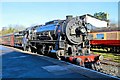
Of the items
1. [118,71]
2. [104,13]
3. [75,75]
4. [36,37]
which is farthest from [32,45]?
[104,13]

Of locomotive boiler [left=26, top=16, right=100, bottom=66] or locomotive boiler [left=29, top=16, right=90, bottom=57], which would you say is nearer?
locomotive boiler [left=26, top=16, right=100, bottom=66]

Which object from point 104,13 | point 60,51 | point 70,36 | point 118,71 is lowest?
point 118,71

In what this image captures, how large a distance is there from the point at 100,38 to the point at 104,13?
48.9m

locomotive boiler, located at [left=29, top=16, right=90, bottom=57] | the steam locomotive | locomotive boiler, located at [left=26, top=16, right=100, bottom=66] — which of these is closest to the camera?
the steam locomotive

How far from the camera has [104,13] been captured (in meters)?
74.3

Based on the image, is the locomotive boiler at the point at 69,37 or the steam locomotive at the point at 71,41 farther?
the locomotive boiler at the point at 69,37

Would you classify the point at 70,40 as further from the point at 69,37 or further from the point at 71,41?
the point at 69,37

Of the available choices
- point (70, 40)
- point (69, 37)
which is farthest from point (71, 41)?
point (69, 37)

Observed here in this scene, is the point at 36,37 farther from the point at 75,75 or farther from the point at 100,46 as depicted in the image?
the point at 75,75

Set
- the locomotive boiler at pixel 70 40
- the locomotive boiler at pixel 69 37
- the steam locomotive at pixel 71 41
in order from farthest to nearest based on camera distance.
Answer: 1. the locomotive boiler at pixel 69 37
2. the locomotive boiler at pixel 70 40
3. the steam locomotive at pixel 71 41

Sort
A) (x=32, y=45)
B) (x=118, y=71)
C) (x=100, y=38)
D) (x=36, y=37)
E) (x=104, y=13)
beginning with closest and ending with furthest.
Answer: (x=118, y=71) < (x=36, y=37) < (x=32, y=45) < (x=100, y=38) < (x=104, y=13)

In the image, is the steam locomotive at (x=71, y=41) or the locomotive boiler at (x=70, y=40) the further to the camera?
the locomotive boiler at (x=70, y=40)

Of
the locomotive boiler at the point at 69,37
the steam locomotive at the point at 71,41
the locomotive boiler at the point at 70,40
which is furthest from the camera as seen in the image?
the locomotive boiler at the point at 69,37

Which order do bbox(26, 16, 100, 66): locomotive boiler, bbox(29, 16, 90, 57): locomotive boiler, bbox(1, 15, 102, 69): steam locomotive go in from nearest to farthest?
bbox(1, 15, 102, 69): steam locomotive, bbox(26, 16, 100, 66): locomotive boiler, bbox(29, 16, 90, 57): locomotive boiler
